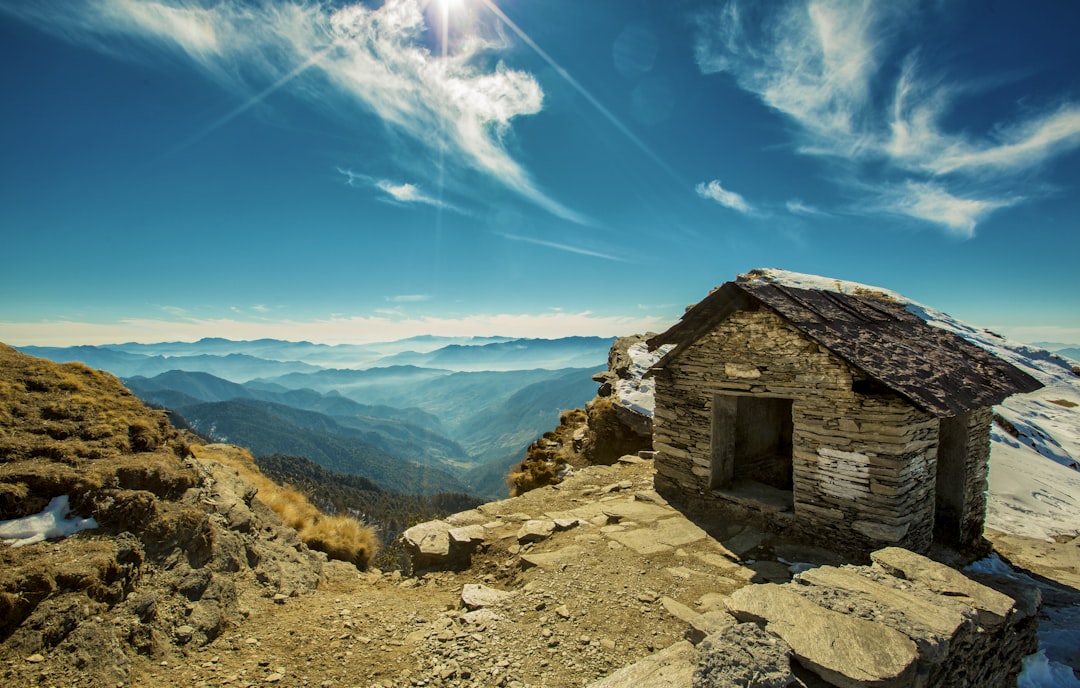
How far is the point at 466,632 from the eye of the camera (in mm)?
4875

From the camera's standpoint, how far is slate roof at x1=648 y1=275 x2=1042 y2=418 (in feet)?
21.2

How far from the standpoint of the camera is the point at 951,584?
4.64 meters

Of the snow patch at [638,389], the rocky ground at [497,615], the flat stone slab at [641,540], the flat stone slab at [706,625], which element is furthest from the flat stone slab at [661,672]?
the snow patch at [638,389]

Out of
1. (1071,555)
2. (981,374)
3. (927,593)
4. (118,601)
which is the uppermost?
(981,374)

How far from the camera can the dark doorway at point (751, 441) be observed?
8719 millimetres

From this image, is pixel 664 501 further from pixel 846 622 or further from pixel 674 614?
pixel 846 622

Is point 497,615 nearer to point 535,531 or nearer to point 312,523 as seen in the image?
point 535,531

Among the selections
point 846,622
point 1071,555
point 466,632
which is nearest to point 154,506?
point 466,632

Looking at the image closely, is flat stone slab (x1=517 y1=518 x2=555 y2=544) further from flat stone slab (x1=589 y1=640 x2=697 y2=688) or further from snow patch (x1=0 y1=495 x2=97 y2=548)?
snow patch (x1=0 y1=495 x2=97 y2=548)

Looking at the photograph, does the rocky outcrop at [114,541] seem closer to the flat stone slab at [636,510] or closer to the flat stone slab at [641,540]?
the flat stone slab at [641,540]

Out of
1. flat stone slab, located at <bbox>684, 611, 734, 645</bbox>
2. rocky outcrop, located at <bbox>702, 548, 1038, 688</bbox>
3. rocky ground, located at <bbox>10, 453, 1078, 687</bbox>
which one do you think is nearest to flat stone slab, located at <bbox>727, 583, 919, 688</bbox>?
rocky outcrop, located at <bbox>702, 548, 1038, 688</bbox>

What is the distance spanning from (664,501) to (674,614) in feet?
13.4

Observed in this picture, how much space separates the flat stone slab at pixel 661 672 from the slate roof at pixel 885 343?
4778 mm

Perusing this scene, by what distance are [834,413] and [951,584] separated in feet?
8.89
